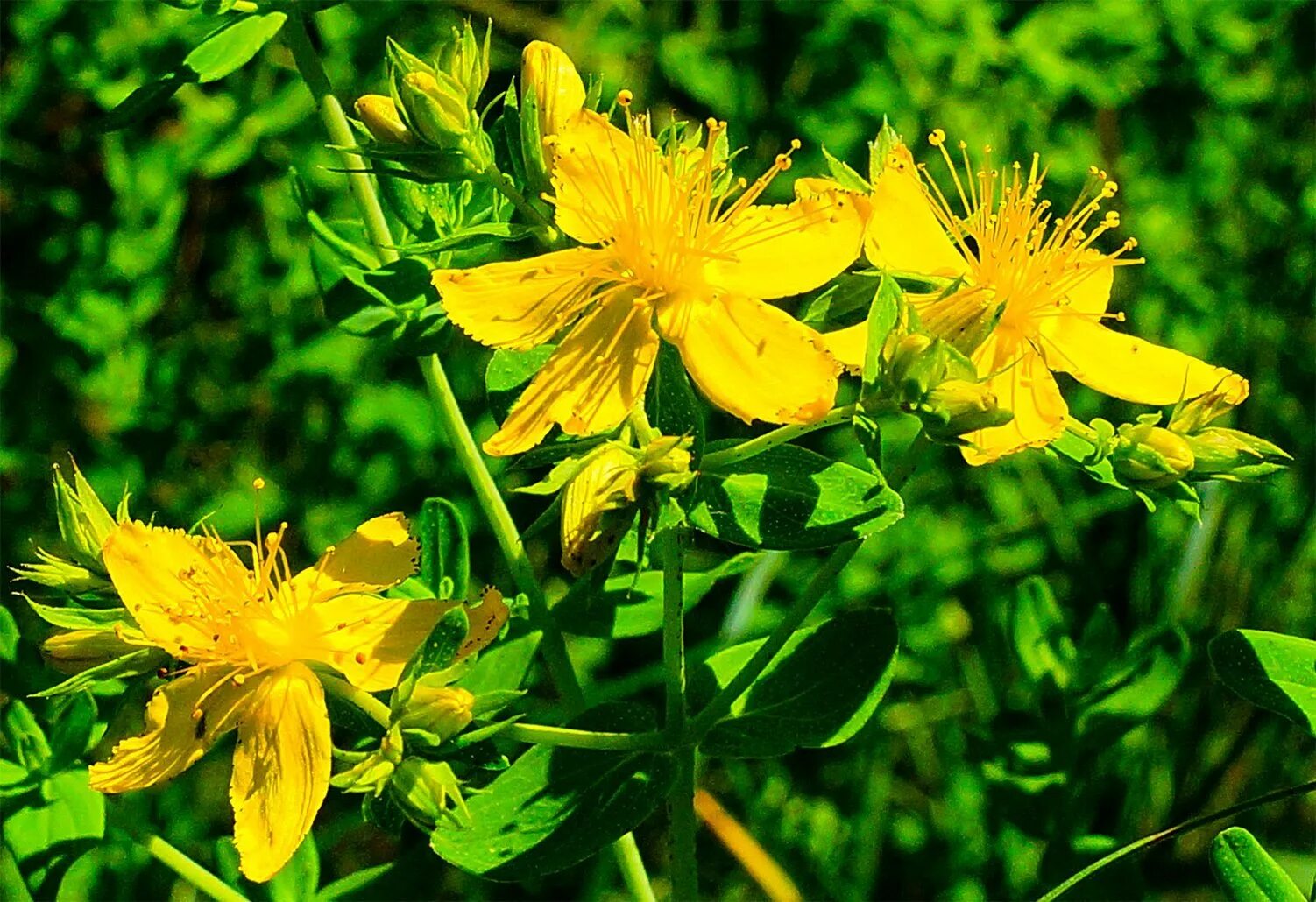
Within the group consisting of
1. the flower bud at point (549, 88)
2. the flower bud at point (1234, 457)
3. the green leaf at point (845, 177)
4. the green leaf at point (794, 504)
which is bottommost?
the green leaf at point (794, 504)

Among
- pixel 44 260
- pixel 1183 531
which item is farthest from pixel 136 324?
pixel 1183 531

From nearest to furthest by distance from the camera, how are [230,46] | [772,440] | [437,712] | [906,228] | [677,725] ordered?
[437,712] → [772,440] → [677,725] → [906,228] → [230,46]

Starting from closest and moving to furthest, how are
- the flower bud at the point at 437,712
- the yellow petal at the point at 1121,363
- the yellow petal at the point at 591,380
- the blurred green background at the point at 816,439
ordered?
the flower bud at the point at 437,712
the yellow petal at the point at 591,380
the yellow petal at the point at 1121,363
the blurred green background at the point at 816,439

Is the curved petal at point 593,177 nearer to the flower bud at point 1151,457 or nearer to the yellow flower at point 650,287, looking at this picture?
the yellow flower at point 650,287

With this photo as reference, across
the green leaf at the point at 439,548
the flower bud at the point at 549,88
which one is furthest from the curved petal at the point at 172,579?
the flower bud at the point at 549,88

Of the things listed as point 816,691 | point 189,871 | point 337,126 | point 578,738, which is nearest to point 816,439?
point 816,691

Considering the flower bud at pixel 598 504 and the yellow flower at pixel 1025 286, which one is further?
the yellow flower at pixel 1025 286

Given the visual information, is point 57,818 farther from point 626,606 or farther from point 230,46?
point 230,46

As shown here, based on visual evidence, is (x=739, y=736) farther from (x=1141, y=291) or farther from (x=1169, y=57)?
(x=1169, y=57)
